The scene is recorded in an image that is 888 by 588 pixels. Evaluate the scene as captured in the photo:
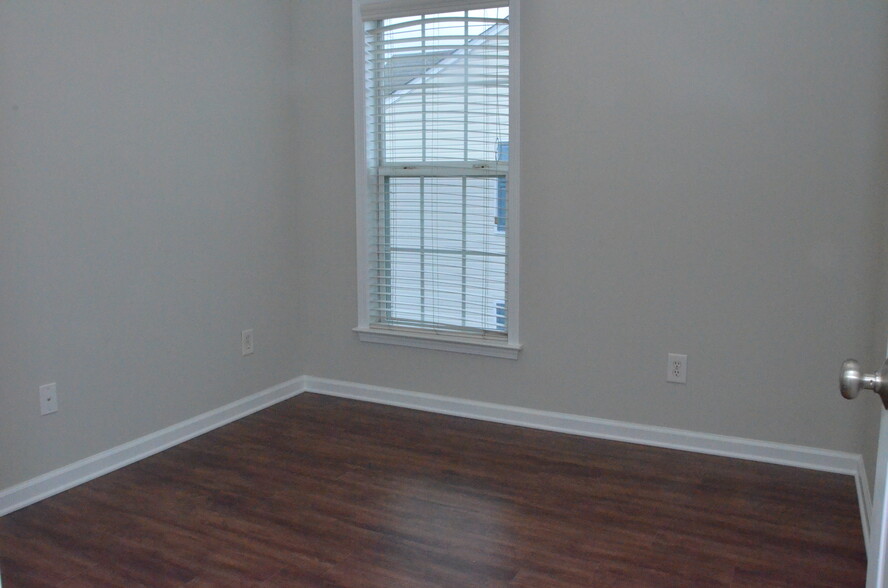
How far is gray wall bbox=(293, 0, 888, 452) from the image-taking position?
9.41 feet

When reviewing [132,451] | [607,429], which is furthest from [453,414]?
[132,451]

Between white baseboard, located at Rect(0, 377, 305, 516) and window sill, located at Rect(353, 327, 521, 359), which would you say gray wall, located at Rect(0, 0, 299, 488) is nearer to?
white baseboard, located at Rect(0, 377, 305, 516)

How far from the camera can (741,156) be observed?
9.88 feet

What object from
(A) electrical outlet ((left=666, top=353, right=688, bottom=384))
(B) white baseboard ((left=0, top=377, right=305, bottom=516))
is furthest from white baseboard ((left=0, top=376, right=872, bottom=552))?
(A) electrical outlet ((left=666, top=353, right=688, bottom=384))

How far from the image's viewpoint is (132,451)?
10.2 ft

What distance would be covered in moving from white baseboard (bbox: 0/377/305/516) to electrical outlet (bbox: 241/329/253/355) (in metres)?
0.24

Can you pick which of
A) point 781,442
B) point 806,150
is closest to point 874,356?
point 781,442

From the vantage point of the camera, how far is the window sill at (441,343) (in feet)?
11.7

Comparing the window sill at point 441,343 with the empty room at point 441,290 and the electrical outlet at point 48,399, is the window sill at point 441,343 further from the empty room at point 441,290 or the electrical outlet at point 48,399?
the electrical outlet at point 48,399

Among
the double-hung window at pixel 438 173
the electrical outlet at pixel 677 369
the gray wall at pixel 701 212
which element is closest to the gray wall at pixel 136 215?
the double-hung window at pixel 438 173

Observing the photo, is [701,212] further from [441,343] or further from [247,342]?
[247,342]

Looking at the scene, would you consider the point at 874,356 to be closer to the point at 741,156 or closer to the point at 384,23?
the point at 741,156

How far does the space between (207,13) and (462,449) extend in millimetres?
2257

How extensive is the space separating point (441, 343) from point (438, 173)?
844 millimetres
